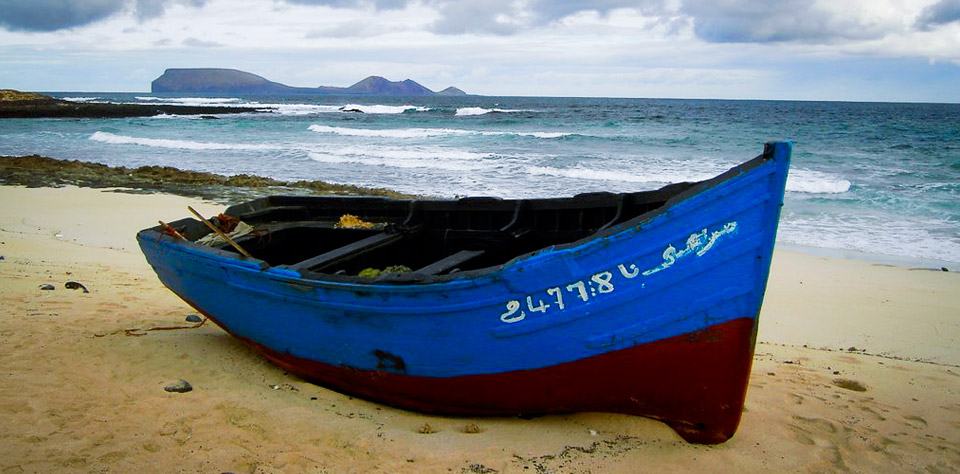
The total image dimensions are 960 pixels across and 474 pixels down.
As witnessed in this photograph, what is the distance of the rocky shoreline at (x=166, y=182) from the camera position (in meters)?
13.8

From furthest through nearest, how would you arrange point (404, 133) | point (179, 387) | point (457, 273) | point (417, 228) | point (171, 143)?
point (404, 133)
point (171, 143)
point (417, 228)
point (179, 387)
point (457, 273)

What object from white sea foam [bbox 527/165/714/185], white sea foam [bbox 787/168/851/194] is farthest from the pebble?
white sea foam [bbox 527/165/714/185]

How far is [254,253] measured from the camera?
5.53 metres

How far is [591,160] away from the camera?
21.5 meters

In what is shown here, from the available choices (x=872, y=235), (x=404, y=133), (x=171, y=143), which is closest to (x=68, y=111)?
(x=171, y=143)

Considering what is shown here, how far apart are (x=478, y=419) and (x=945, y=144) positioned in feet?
105

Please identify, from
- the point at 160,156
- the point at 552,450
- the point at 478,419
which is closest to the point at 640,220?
the point at 552,450

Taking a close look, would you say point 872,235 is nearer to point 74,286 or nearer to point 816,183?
point 816,183

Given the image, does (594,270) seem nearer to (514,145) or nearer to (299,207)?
(299,207)

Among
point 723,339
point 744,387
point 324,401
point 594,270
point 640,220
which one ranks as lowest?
point 324,401

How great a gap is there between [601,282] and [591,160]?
1860 cm

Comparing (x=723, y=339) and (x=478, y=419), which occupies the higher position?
(x=723, y=339)

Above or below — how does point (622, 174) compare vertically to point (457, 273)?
below

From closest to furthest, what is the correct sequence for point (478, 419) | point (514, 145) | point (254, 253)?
point (478, 419) < point (254, 253) < point (514, 145)
